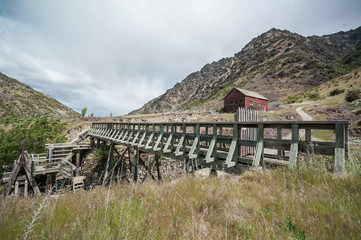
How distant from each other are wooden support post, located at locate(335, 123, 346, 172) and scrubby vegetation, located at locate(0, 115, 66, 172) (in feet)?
78.7

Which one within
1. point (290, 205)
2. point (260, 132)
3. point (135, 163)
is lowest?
point (135, 163)

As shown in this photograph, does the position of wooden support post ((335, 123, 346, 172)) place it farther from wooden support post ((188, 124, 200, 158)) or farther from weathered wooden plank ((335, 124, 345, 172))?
wooden support post ((188, 124, 200, 158))

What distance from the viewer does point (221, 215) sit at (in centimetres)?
241

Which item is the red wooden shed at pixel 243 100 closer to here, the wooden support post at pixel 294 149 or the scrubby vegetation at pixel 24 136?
the wooden support post at pixel 294 149

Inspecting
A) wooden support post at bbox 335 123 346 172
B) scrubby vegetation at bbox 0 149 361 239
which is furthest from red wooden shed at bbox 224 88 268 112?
scrubby vegetation at bbox 0 149 361 239

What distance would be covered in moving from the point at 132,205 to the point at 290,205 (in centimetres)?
278

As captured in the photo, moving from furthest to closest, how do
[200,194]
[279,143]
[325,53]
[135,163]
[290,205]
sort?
[325,53]
[135,163]
[279,143]
[200,194]
[290,205]

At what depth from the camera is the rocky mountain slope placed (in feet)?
229

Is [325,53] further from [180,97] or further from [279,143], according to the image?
[279,143]

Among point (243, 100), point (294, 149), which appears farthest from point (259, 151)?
point (243, 100)

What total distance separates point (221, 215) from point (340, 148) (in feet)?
11.0

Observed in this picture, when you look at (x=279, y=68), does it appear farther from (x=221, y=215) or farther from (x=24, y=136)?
(x=24, y=136)

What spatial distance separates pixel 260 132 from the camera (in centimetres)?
477

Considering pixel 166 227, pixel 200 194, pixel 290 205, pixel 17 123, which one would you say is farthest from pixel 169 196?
pixel 17 123
